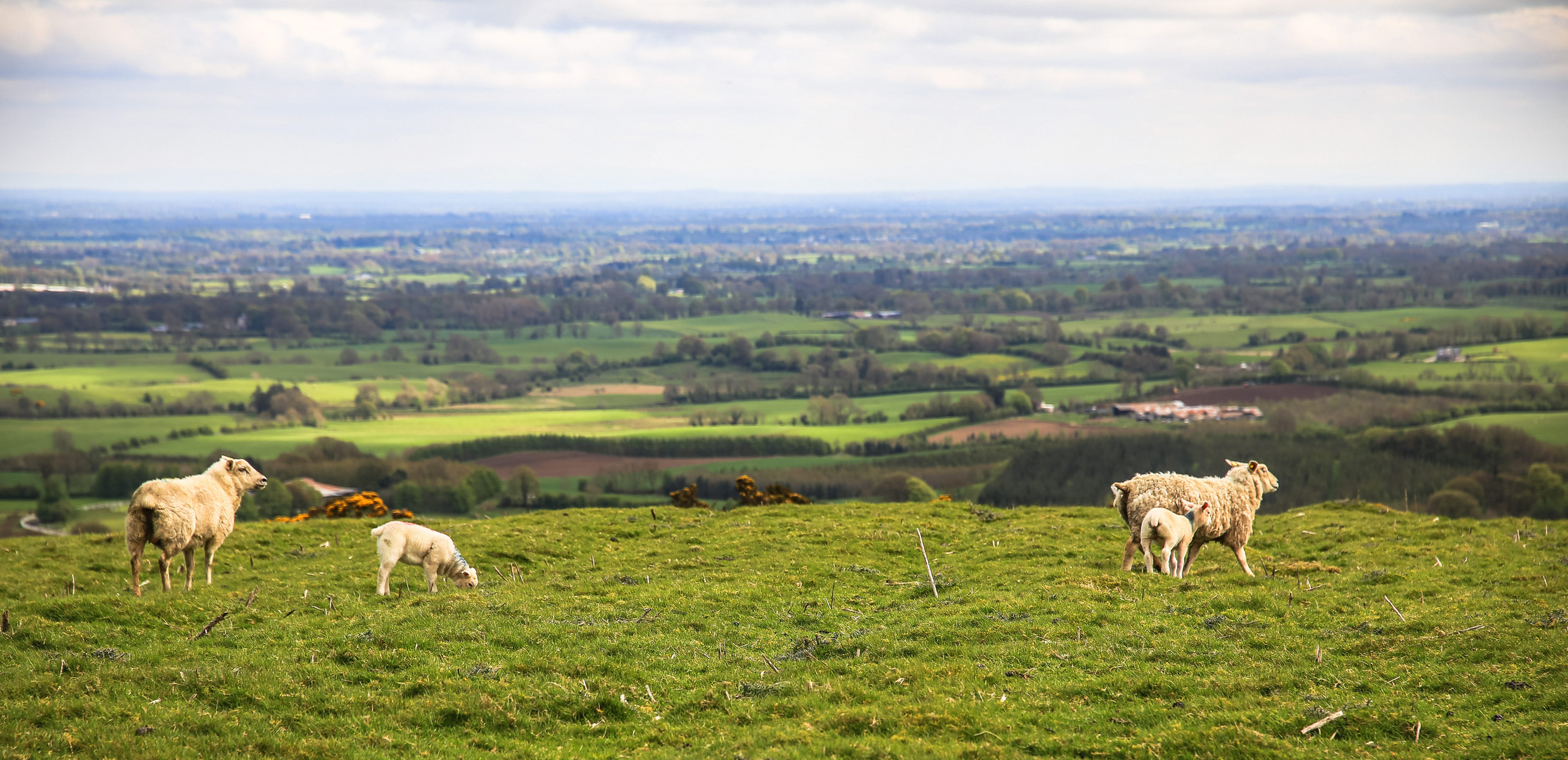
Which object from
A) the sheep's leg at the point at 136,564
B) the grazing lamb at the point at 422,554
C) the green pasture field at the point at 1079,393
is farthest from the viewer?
the green pasture field at the point at 1079,393

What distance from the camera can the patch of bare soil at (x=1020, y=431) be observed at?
99.2m

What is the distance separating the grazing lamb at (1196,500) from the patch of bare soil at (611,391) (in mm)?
120391

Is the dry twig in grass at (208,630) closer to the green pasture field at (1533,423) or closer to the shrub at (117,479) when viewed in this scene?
the shrub at (117,479)

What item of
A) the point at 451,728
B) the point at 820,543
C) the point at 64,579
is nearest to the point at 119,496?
the point at 64,579

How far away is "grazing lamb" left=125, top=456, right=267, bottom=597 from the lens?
60.8ft

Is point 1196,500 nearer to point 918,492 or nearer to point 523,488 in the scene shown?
point 918,492

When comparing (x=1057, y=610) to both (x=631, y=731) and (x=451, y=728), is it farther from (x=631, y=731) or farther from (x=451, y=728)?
(x=451, y=728)

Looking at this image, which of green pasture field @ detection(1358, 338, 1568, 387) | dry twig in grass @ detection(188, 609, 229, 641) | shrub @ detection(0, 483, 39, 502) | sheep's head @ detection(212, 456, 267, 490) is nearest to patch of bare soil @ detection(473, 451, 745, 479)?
shrub @ detection(0, 483, 39, 502)

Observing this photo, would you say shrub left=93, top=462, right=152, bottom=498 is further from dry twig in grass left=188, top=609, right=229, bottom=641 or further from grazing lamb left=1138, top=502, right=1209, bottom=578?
grazing lamb left=1138, top=502, right=1209, bottom=578

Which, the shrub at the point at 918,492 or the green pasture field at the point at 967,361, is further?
the green pasture field at the point at 967,361

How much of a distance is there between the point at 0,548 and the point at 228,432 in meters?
94.4

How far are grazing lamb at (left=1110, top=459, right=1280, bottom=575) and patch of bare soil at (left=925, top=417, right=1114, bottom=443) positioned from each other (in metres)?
76.8

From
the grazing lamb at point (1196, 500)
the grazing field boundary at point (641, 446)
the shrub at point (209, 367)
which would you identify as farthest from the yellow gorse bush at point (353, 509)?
the shrub at point (209, 367)

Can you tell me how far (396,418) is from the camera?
12100cm
